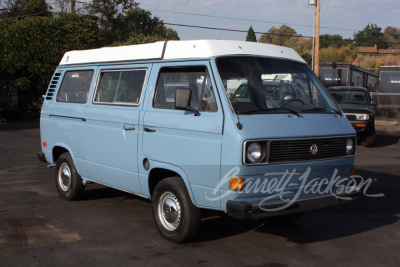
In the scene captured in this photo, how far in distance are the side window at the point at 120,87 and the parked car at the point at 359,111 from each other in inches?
406

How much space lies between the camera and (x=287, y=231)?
6262mm

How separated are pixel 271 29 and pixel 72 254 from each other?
8280cm

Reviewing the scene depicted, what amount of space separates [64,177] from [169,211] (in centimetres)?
293

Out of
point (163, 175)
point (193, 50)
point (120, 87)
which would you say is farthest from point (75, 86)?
point (193, 50)

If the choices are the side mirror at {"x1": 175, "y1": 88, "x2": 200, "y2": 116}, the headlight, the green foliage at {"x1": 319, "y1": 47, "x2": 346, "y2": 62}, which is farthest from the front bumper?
the green foliage at {"x1": 319, "y1": 47, "x2": 346, "y2": 62}

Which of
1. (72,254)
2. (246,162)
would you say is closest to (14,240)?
(72,254)

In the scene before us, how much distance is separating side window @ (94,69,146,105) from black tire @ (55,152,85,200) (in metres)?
1.25

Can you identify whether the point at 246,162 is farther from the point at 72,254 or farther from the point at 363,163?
the point at 363,163

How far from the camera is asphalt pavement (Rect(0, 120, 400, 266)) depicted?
204 inches

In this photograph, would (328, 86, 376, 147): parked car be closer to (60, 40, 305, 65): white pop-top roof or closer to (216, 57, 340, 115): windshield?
(216, 57, 340, 115): windshield

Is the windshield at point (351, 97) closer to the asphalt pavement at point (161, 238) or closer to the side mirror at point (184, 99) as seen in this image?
the asphalt pavement at point (161, 238)

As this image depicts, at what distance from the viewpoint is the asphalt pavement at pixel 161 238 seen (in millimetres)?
5191

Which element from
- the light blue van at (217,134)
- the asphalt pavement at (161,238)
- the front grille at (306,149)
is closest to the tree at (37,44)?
the asphalt pavement at (161,238)

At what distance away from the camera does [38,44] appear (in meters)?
28.2
